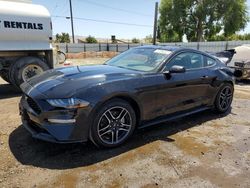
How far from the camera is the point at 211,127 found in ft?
16.1

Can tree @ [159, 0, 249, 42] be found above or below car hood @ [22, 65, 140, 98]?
above

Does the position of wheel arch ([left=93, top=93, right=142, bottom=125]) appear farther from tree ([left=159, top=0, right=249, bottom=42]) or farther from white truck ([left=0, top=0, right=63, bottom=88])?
tree ([left=159, top=0, right=249, bottom=42])

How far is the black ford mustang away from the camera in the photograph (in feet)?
11.1

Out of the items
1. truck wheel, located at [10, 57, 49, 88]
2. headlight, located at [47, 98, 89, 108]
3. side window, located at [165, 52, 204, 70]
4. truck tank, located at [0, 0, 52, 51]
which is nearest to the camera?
headlight, located at [47, 98, 89, 108]

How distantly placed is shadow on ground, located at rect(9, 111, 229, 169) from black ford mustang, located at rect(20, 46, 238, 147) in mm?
191

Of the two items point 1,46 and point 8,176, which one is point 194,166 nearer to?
point 8,176

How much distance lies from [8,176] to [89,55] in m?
24.2

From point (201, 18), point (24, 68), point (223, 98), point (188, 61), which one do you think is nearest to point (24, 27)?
point (24, 68)

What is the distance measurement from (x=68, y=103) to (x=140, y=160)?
3.95 ft

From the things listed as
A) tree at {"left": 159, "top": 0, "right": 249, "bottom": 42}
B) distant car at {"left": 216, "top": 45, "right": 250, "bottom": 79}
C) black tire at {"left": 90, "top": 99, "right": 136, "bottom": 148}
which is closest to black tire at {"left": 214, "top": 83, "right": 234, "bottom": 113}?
black tire at {"left": 90, "top": 99, "right": 136, "bottom": 148}

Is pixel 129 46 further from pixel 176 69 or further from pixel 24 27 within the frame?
pixel 176 69

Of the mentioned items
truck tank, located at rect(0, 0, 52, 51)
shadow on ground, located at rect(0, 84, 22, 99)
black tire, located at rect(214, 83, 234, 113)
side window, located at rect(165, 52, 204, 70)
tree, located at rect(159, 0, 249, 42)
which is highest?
tree, located at rect(159, 0, 249, 42)

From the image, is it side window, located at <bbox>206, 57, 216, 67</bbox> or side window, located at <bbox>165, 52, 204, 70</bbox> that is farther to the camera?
side window, located at <bbox>206, 57, 216, 67</bbox>

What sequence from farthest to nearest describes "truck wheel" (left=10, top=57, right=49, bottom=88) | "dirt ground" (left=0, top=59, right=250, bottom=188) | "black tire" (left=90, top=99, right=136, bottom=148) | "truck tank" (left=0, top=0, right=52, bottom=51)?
"truck wheel" (left=10, top=57, right=49, bottom=88), "truck tank" (left=0, top=0, right=52, bottom=51), "black tire" (left=90, top=99, right=136, bottom=148), "dirt ground" (left=0, top=59, right=250, bottom=188)
